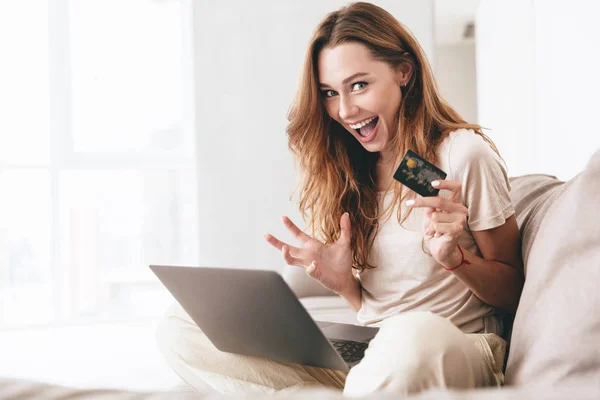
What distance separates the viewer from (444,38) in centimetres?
439

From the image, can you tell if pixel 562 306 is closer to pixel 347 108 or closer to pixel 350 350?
pixel 350 350

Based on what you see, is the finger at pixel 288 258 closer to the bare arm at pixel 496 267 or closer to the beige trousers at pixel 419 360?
the bare arm at pixel 496 267

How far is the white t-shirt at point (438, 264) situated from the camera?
1214 mm

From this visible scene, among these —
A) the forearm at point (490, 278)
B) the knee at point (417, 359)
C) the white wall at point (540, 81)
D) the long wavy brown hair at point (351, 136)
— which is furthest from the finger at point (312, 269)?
the white wall at point (540, 81)

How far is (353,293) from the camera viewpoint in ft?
4.66

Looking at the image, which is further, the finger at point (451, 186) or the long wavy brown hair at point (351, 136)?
the long wavy brown hair at point (351, 136)

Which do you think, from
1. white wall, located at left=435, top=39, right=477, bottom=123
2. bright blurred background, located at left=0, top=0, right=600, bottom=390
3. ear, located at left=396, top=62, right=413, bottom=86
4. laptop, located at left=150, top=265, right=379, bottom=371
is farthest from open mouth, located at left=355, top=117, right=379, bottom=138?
white wall, located at left=435, top=39, right=477, bottom=123

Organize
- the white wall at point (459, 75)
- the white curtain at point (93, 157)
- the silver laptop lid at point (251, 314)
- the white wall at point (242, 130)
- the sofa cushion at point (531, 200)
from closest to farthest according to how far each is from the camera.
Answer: the silver laptop lid at point (251, 314)
the sofa cushion at point (531, 200)
the white wall at point (242, 130)
the white curtain at point (93, 157)
the white wall at point (459, 75)

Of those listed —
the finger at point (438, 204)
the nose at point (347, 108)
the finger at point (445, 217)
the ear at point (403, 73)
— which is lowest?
the finger at point (445, 217)

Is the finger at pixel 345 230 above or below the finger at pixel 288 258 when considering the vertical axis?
above

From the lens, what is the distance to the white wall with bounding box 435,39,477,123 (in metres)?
4.32

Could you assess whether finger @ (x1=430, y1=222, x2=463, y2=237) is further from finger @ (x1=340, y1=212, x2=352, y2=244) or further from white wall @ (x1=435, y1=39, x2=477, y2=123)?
white wall @ (x1=435, y1=39, x2=477, y2=123)

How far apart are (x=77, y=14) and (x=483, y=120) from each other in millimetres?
3063

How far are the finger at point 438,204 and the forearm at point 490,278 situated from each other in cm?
9
